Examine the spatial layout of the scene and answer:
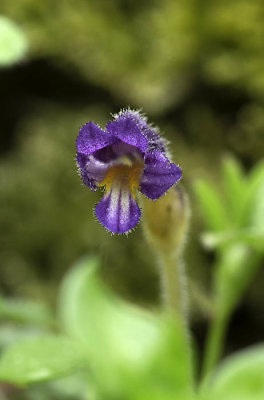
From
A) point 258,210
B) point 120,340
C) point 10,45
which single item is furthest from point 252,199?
point 10,45

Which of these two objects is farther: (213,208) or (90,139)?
(213,208)

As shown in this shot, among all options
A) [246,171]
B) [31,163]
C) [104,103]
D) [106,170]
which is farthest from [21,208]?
[106,170]

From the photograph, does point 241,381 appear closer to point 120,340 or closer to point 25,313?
point 120,340

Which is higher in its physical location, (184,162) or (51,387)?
(184,162)

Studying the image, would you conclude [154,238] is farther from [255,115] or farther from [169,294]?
[255,115]

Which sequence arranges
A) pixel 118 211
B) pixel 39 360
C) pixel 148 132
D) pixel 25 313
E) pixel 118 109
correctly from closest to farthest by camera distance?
pixel 118 211 → pixel 148 132 → pixel 39 360 → pixel 25 313 → pixel 118 109

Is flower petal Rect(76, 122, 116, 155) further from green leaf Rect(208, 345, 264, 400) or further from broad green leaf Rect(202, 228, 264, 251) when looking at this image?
green leaf Rect(208, 345, 264, 400)
